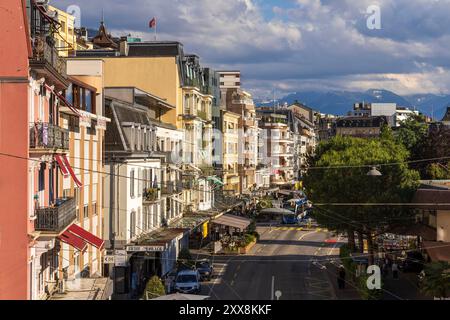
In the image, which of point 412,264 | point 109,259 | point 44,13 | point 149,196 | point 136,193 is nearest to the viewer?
point 44,13

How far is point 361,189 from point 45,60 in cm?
3206

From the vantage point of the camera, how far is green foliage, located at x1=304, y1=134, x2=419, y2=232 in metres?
51.8

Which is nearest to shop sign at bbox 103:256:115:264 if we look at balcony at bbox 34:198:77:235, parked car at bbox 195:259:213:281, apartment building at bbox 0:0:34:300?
parked car at bbox 195:259:213:281

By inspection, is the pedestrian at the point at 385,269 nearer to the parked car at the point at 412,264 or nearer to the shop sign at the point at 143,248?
the parked car at the point at 412,264

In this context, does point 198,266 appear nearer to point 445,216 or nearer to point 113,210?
point 113,210

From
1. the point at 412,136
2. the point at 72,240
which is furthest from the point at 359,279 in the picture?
the point at 412,136

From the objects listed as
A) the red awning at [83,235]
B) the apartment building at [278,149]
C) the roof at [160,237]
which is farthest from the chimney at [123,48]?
the apartment building at [278,149]

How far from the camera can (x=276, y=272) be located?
53.6 meters

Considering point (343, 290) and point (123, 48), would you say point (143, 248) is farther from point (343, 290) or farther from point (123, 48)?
point (123, 48)

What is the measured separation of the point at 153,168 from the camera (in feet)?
173

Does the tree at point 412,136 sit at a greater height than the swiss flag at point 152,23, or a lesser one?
lesser

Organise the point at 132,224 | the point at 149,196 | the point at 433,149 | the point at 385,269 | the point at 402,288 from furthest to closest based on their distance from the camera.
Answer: the point at 433,149, the point at 385,269, the point at 149,196, the point at 132,224, the point at 402,288

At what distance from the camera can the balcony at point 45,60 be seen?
24.5m

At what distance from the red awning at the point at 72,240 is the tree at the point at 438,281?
15534 millimetres
